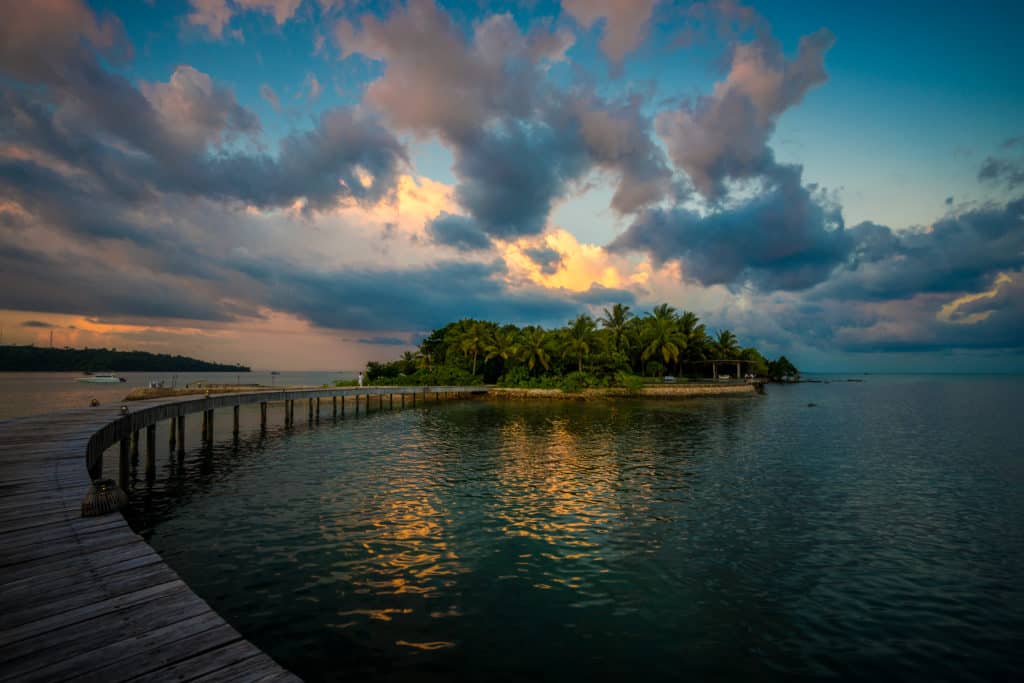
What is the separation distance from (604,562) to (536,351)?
56.6m

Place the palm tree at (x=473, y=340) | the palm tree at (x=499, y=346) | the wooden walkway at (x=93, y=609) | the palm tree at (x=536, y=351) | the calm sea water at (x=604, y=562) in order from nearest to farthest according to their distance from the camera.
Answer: the wooden walkway at (x=93, y=609) → the calm sea water at (x=604, y=562) → the palm tree at (x=536, y=351) → the palm tree at (x=499, y=346) → the palm tree at (x=473, y=340)

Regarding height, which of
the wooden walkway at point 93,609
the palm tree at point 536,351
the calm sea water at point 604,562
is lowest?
the calm sea water at point 604,562

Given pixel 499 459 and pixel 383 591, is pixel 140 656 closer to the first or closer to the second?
pixel 383 591

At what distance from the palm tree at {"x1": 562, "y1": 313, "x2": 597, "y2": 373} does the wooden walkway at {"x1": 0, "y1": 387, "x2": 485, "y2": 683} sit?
197 ft

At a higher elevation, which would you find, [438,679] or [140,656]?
[140,656]

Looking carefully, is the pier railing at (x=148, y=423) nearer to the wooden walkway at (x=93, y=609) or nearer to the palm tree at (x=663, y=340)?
the wooden walkway at (x=93, y=609)

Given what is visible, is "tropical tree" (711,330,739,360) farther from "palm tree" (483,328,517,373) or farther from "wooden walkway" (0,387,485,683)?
"wooden walkway" (0,387,485,683)

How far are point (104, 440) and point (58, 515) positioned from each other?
8584 millimetres

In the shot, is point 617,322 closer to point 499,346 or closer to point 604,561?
point 499,346

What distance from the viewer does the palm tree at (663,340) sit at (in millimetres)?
74938

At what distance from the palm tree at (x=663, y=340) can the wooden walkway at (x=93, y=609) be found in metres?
72.4

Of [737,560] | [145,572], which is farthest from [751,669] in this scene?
[145,572]

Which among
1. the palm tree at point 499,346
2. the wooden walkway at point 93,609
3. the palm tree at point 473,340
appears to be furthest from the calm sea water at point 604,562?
the palm tree at point 473,340

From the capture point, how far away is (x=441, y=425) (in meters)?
35.0
